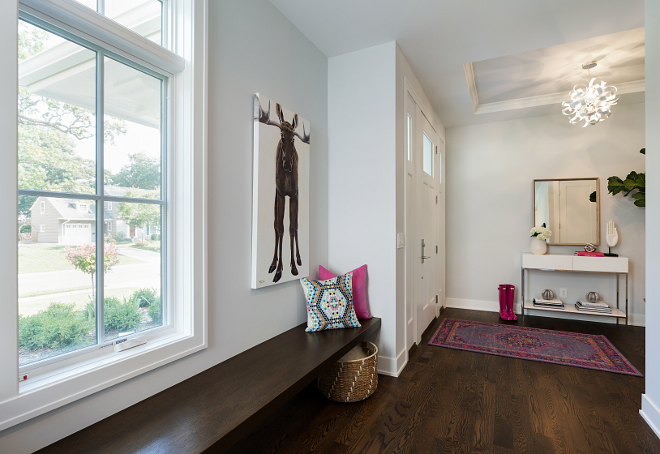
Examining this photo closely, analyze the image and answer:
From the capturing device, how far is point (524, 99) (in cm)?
418

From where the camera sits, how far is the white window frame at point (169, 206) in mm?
1070

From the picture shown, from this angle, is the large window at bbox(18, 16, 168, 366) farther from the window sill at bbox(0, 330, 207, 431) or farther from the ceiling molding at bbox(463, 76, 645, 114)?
the ceiling molding at bbox(463, 76, 645, 114)

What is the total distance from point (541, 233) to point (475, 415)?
2904mm

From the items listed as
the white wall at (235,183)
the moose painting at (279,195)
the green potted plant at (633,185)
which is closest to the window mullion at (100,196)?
the white wall at (235,183)

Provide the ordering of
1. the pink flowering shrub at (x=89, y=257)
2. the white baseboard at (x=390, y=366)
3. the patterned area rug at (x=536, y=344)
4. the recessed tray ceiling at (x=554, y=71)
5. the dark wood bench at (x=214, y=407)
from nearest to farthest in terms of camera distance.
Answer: the dark wood bench at (x=214, y=407)
the pink flowering shrub at (x=89, y=257)
the white baseboard at (x=390, y=366)
the patterned area rug at (x=536, y=344)
the recessed tray ceiling at (x=554, y=71)

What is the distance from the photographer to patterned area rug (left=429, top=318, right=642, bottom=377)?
2.93 metres

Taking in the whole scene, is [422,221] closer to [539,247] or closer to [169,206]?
[539,247]

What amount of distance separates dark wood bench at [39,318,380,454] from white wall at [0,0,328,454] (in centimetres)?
8

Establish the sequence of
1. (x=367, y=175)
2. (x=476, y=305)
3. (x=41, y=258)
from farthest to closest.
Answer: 1. (x=476, y=305)
2. (x=367, y=175)
3. (x=41, y=258)

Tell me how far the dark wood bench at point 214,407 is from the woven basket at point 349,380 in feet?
0.54

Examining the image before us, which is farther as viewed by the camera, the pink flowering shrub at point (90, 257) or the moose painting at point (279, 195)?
the moose painting at point (279, 195)

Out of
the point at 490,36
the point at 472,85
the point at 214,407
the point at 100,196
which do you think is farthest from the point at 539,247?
the point at 100,196

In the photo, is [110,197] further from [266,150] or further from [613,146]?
[613,146]

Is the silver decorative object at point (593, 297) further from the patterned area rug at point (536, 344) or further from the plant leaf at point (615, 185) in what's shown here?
the plant leaf at point (615, 185)
